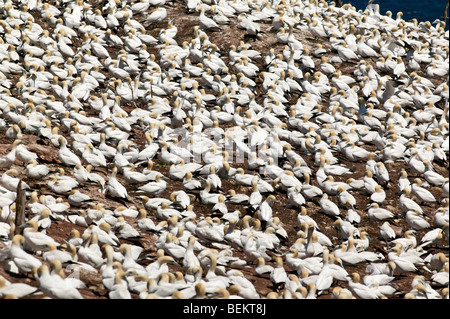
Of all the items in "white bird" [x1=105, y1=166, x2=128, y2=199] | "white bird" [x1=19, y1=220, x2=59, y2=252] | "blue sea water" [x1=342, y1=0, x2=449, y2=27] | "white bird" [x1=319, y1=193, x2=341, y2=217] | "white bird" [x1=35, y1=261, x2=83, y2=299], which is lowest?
"blue sea water" [x1=342, y1=0, x2=449, y2=27]

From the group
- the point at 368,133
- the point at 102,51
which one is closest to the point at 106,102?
the point at 102,51

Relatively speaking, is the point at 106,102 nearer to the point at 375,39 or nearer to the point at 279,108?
the point at 279,108

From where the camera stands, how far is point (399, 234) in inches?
517

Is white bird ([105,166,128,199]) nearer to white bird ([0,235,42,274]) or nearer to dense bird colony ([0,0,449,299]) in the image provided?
dense bird colony ([0,0,449,299])

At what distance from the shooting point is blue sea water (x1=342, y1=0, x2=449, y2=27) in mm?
48750

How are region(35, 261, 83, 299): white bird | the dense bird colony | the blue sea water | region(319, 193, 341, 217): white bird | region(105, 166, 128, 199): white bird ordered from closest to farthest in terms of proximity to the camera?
region(35, 261, 83, 299): white bird, the dense bird colony, region(105, 166, 128, 199): white bird, region(319, 193, 341, 217): white bird, the blue sea water

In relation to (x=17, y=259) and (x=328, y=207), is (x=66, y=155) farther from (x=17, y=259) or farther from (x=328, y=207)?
(x=328, y=207)

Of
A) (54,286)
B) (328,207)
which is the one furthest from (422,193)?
(54,286)

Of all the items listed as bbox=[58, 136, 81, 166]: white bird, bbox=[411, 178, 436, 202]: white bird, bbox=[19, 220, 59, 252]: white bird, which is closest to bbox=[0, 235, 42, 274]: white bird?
bbox=[19, 220, 59, 252]: white bird

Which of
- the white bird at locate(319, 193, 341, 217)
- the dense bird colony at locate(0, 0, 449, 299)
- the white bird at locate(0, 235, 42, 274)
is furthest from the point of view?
the white bird at locate(319, 193, 341, 217)

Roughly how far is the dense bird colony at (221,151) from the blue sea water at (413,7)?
28.2 meters

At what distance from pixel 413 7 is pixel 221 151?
3975 centimetres

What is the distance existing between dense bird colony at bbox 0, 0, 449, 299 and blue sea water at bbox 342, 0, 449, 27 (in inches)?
1109

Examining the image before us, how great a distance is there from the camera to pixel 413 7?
50.4 m
